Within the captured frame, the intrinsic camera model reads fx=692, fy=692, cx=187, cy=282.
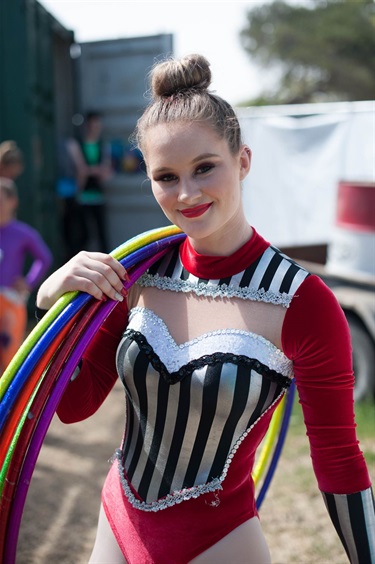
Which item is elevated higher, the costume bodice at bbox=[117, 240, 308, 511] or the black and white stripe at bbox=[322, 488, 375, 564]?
the costume bodice at bbox=[117, 240, 308, 511]

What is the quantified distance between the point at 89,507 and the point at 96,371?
2.18 metres

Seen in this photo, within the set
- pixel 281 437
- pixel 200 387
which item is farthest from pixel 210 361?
pixel 281 437

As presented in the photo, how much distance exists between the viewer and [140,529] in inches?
65.8

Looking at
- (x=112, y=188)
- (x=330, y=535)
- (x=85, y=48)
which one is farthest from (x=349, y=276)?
(x=85, y=48)

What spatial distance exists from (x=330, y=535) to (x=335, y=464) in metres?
2.20

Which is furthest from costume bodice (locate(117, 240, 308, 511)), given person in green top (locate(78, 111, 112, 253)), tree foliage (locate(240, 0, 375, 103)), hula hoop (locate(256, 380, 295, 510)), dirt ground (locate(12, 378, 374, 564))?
tree foliage (locate(240, 0, 375, 103))

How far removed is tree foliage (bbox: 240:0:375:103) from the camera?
30.9 metres

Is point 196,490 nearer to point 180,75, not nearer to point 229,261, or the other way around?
point 229,261

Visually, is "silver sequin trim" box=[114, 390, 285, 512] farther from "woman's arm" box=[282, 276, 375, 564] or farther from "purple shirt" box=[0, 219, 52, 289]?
"purple shirt" box=[0, 219, 52, 289]

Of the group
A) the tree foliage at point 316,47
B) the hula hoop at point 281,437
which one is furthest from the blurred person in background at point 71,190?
the tree foliage at point 316,47

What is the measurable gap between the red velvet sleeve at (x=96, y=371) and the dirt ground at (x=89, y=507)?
172 centimetres

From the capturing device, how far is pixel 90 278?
5.44 feet

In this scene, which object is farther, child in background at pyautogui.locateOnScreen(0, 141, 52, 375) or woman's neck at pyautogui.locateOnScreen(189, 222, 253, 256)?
child in background at pyautogui.locateOnScreen(0, 141, 52, 375)

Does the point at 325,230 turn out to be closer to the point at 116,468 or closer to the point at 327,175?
the point at 327,175
